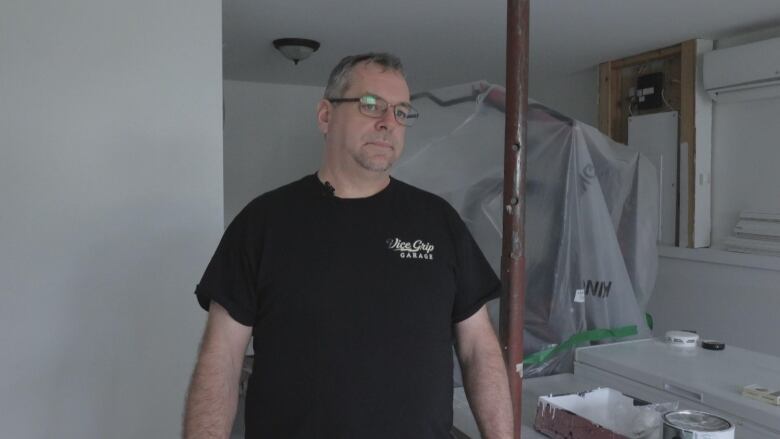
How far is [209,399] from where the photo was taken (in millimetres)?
1153

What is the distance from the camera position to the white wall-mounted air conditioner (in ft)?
10.4

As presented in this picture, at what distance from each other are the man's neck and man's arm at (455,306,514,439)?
35 centimetres

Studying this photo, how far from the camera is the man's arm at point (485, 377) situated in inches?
52.9

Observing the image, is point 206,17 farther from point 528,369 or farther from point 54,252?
point 528,369

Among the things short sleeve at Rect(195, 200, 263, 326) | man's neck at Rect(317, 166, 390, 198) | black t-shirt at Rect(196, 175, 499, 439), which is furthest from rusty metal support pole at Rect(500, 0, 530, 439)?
short sleeve at Rect(195, 200, 263, 326)

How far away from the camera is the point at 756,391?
160 centimetres

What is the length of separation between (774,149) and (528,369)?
2.22 m

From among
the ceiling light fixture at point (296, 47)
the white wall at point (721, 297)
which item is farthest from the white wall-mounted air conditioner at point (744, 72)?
the ceiling light fixture at point (296, 47)

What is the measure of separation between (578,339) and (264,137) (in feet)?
12.4

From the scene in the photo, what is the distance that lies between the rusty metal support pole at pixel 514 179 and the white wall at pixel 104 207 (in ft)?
3.54

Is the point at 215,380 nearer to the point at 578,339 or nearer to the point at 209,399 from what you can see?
the point at 209,399

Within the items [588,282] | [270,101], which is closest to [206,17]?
[588,282]

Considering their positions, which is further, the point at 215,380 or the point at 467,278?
the point at 467,278

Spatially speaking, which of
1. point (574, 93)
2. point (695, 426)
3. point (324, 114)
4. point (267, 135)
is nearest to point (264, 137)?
point (267, 135)
